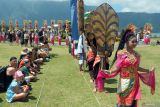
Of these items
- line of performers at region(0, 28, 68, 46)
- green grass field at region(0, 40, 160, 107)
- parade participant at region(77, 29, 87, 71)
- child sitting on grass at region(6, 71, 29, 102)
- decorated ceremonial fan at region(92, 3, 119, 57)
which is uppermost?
decorated ceremonial fan at region(92, 3, 119, 57)

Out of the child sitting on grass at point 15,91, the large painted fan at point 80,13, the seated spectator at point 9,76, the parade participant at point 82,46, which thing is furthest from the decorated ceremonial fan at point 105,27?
the large painted fan at point 80,13

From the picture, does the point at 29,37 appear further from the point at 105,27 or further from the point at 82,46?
the point at 105,27

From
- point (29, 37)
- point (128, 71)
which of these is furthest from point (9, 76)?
point (29, 37)

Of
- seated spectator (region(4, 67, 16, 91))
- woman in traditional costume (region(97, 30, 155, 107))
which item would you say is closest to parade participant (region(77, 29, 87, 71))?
seated spectator (region(4, 67, 16, 91))

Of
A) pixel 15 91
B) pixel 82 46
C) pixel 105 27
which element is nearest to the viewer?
pixel 15 91

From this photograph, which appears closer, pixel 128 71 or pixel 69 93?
pixel 128 71

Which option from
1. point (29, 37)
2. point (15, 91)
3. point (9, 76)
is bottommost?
point (29, 37)

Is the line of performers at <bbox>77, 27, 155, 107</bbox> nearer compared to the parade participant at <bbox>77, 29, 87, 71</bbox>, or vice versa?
the line of performers at <bbox>77, 27, 155, 107</bbox>

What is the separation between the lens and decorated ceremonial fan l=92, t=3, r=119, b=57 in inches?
487

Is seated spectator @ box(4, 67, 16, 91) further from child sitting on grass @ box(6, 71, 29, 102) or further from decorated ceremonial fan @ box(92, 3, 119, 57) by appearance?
decorated ceremonial fan @ box(92, 3, 119, 57)

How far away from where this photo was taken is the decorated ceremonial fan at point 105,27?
1238 cm

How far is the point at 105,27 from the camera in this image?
12.5 m

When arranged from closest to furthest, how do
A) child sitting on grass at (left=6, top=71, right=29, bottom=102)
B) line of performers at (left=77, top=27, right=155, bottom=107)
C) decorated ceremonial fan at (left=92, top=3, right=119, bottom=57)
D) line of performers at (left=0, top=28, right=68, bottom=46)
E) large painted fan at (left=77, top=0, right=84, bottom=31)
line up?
1. line of performers at (left=77, top=27, right=155, bottom=107)
2. child sitting on grass at (left=6, top=71, right=29, bottom=102)
3. decorated ceremonial fan at (left=92, top=3, right=119, bottom=57)
4. large painted fan at (left=77, top=0, right=84, bottom=31)
5. line of performers at (left=0, top=28, right=68, bottom=46)

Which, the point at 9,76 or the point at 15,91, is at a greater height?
the point at 9,76
